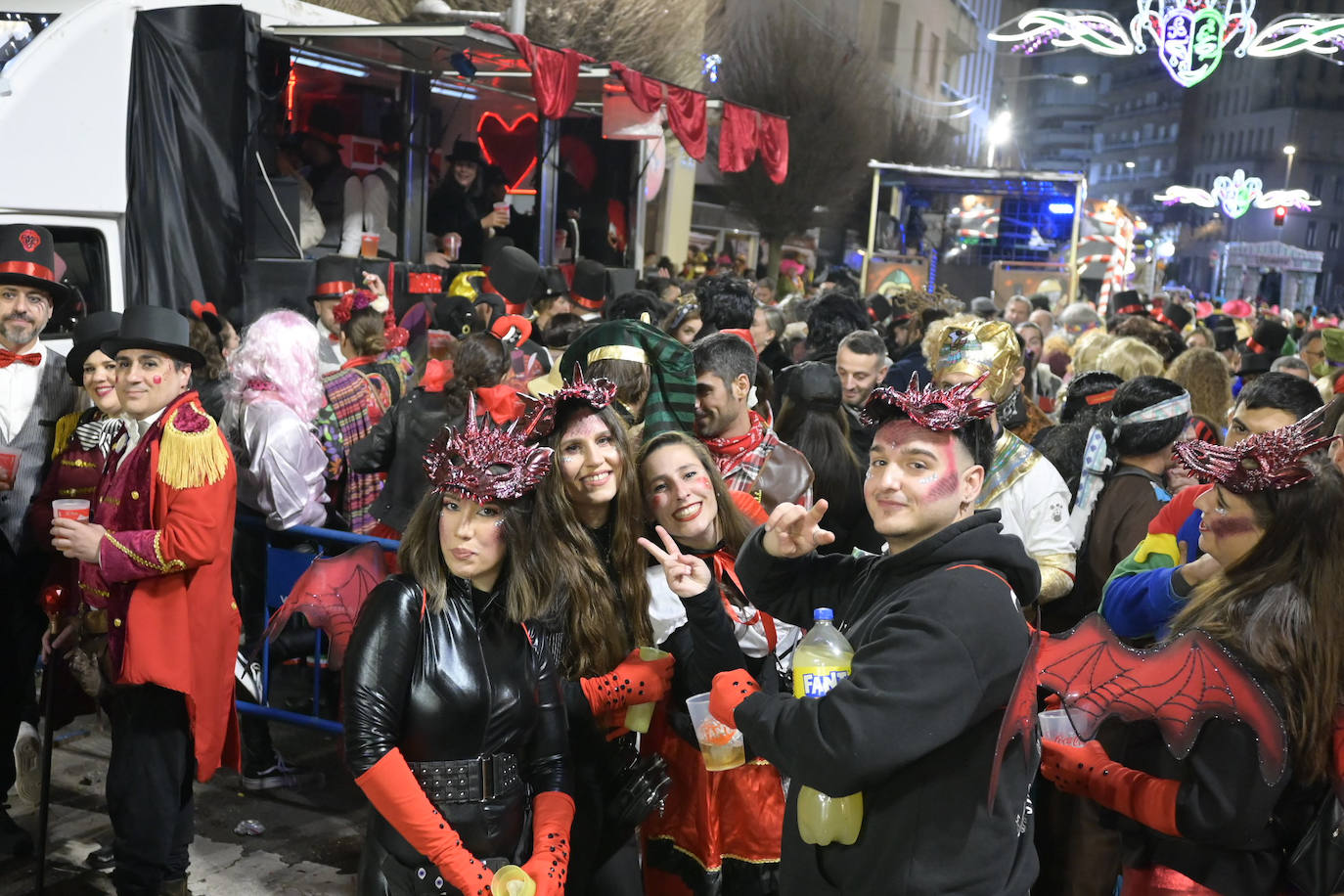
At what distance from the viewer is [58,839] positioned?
17.0 feet

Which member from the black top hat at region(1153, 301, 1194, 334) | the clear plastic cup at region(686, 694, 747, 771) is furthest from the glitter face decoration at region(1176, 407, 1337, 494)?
the black top hat at region(1153, 301, 1194, 334)

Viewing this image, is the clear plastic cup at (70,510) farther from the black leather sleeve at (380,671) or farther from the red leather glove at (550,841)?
the red leather glove at (550,841)

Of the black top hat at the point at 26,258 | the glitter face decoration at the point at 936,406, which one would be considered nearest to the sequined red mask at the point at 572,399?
the glitter face decoration at the point at 936,406

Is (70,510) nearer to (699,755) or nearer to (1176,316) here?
(699,755)

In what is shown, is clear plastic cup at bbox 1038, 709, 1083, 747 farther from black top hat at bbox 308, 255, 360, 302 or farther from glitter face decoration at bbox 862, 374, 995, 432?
black top hat at bbox 308, 255, 360, 302

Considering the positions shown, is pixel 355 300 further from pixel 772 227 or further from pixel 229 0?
pixel 772 227

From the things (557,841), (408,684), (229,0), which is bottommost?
(557,841)

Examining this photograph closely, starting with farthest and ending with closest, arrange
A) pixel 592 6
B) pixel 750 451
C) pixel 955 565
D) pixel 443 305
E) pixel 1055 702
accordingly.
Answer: pixel 592 6
pixel 443 305
pixel 750 451
pixel 1055 702
pixel 955 565

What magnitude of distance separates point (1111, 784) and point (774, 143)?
48.6ft

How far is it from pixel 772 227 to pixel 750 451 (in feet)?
94.7

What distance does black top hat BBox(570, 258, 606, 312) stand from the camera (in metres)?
13.2

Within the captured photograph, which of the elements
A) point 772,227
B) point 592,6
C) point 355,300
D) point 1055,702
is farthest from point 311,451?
point 772,227

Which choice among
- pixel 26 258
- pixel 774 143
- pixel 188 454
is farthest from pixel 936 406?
pixel 774 143

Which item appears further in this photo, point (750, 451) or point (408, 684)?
point (750, 451)
